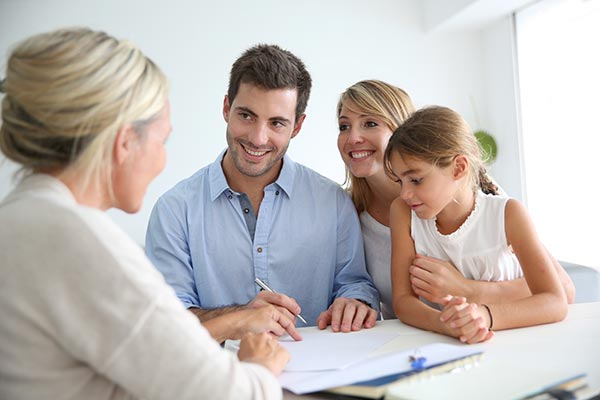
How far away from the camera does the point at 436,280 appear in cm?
163

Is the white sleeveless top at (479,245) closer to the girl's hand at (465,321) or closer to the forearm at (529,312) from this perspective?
the forearm at (529,312)

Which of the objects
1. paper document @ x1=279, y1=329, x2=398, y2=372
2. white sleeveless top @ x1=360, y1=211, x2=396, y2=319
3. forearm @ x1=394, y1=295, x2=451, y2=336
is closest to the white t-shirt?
paper document @ x1=279, y1=329, x2=398, y2=372

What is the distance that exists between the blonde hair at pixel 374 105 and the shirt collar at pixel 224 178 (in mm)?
256

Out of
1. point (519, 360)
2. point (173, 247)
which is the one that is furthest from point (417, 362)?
point (173, 247)

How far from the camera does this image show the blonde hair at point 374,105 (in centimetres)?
215

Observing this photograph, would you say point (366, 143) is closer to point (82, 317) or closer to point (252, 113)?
point (252, 113)

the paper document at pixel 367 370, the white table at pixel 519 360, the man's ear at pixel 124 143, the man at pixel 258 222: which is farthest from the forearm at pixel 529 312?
the man's ear at pixel 124 143

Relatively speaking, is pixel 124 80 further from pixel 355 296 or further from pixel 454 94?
pixel 454 94

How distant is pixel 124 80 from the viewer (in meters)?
0.95

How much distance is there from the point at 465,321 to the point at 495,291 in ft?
1.15

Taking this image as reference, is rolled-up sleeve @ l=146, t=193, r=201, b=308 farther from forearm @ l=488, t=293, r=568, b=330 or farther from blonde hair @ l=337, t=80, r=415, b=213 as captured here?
forearm @ l=488, t=293, r=568, b=330

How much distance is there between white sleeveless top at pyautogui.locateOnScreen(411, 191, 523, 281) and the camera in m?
1.71

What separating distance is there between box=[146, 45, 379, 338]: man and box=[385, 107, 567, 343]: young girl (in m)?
0.27

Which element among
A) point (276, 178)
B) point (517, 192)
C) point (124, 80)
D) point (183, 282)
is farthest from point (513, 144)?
point (124, 80)
